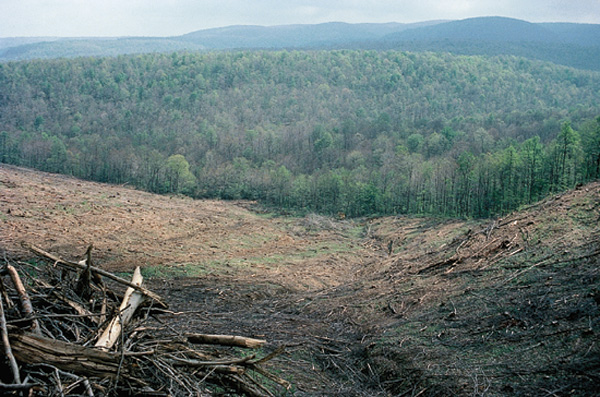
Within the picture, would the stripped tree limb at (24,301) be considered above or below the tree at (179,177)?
above

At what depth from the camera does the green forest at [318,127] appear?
3694 centimetres

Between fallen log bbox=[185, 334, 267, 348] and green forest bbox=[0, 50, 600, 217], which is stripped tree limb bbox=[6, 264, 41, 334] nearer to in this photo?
fallen log bbox=[185, 334, 267, 348]

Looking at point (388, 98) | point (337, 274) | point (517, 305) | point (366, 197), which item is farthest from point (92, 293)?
point (388, 98)

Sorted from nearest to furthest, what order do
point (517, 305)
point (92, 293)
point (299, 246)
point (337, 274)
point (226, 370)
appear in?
point (226, 370) < point (92, 293) < point (517, 305) < point (337, 274) < point (299, 246)

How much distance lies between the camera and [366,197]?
39688 mm

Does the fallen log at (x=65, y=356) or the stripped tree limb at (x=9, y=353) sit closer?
the stripped tree limb at (x=9, y=353)

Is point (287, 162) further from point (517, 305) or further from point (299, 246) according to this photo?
point (517, 305)

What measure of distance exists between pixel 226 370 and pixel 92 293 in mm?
1675

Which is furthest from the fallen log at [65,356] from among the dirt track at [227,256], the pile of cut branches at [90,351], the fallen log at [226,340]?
the dirt track at [227,256]

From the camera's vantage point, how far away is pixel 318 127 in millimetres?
75188

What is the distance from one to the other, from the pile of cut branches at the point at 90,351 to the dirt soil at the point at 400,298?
101cm

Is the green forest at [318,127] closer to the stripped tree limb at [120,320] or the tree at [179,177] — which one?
the tree at [179,177]

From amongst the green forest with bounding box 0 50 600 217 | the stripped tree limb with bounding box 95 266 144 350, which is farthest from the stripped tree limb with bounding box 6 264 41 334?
the green forest with bounding box 0 50 600 217

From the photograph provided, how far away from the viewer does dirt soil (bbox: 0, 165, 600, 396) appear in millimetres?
5816
